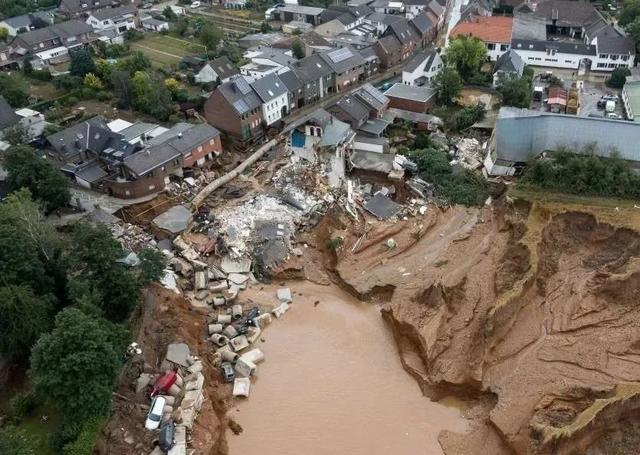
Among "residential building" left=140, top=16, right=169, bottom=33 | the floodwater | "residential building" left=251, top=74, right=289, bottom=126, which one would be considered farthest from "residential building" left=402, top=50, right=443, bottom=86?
"residential building" left=140, top=16, right=169, bottom=33

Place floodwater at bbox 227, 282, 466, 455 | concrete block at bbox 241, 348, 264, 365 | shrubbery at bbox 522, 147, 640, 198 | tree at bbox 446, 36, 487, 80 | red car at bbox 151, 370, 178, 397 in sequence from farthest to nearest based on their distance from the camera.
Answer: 1. tree at bbox 446, 36, 487, 80
2. shrubbery at bbox 522, 147, 640, 198
3. concrete block at bbox 241, 348, 264, 365
4. red car at bbox 151, 370, 178, 397
5. floodwater at bbox 227, 282, 466, 455

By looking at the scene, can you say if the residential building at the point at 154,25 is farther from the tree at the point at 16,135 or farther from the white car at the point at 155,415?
the white car at the point at 155,415

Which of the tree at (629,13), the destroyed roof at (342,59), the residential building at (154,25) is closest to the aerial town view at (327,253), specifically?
the destroyed roof at (342,59)

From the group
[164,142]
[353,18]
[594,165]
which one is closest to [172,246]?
[164,142]

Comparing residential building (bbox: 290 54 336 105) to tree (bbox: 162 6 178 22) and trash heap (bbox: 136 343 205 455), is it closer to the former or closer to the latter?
trash heap (bbox: 136 343 205 455)

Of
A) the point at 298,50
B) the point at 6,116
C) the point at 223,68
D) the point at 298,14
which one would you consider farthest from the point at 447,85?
the point at 6,116

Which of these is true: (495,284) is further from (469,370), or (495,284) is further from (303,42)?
(303,42)

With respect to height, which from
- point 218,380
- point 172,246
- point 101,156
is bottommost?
point 218,380
